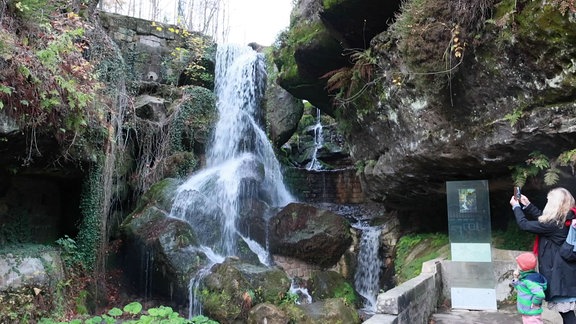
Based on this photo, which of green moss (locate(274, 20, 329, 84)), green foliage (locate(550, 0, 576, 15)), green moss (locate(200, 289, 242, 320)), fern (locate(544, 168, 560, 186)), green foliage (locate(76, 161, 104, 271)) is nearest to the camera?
green foliage (locate(550, 0, 576, 15))

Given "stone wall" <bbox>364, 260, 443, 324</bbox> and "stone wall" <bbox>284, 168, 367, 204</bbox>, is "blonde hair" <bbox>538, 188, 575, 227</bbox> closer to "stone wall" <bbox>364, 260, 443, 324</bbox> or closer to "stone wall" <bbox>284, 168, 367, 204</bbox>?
"stone wall" <bbox>364, 260, 443, 324</bbox>

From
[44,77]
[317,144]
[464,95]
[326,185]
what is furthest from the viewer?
[317,144]

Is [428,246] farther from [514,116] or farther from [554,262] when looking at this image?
[554,262]

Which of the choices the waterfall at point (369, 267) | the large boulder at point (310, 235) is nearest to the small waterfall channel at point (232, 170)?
the large boulder at point (310, 235)

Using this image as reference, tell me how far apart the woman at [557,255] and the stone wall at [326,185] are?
46.2ft

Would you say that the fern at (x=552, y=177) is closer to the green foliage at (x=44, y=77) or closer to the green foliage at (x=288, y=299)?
the green foliage at (x=288, y=299)

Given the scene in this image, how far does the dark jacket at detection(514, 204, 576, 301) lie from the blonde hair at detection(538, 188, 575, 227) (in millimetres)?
47

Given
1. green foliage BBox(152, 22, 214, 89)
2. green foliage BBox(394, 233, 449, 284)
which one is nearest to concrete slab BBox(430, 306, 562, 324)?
green foliage BBox(394, 233, 449, 284)

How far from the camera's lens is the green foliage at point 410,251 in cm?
959

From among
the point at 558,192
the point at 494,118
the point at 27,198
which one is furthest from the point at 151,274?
the point at 558,192

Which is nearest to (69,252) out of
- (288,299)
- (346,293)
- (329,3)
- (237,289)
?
(237,289)

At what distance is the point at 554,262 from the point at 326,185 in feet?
49.1

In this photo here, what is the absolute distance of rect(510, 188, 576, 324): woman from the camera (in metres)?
3.69

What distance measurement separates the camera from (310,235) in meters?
12.0
